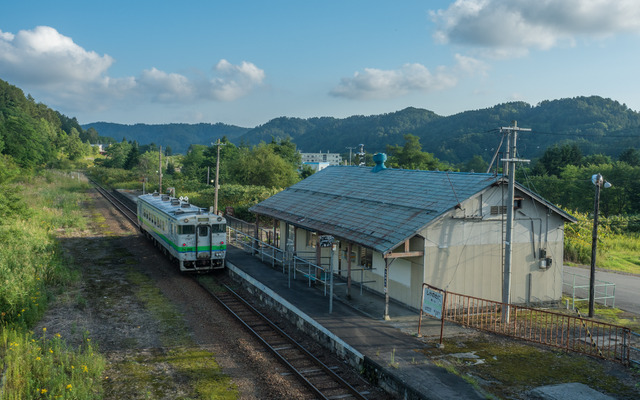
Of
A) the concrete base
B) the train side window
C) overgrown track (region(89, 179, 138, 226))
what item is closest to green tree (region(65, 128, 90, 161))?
overgrown track (region(89, 179, 138, 226))

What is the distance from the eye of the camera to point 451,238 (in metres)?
15.4

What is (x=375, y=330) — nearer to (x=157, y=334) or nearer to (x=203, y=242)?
(x=157, y=334)

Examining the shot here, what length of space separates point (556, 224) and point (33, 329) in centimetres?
1739

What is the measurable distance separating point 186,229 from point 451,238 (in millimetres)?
11401

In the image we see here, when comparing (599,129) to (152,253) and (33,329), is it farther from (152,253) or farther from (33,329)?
(33,329)

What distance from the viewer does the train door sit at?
2102 centimetres

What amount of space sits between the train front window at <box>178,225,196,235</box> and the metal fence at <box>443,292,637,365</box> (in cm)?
1136

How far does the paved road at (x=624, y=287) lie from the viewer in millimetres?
18484

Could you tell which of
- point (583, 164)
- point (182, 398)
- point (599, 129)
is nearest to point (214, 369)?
point (182, 398)

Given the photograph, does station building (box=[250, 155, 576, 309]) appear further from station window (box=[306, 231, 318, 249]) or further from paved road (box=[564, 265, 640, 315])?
paved road (box=[564, 265, 640, 315])

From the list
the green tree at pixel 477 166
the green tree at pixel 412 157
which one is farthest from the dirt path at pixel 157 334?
the green tree at pixel 477 166

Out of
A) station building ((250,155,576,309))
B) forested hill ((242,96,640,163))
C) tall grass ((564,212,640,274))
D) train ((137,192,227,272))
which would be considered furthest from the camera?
forested hill ((242,96,640,163))

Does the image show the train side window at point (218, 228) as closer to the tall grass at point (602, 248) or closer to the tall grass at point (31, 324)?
the tall grass at point (31, 324)

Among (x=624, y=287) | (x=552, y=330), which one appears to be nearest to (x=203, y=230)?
(x=552, y=330)
